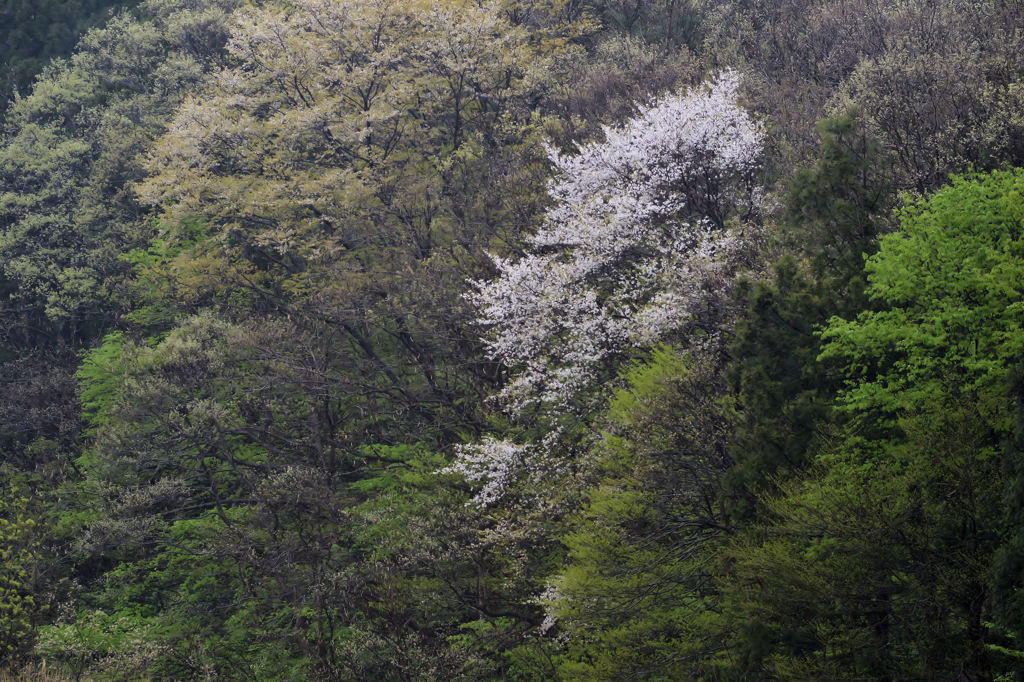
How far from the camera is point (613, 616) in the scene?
63.7 feet

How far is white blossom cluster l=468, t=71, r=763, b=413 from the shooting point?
71.7ft

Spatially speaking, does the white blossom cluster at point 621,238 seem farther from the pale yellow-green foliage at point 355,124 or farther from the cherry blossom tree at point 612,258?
the pale yellow-green foliage at point 355,124

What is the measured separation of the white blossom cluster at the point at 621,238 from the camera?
21859 mm

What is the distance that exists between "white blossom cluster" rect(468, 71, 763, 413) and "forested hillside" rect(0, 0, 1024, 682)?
11cm

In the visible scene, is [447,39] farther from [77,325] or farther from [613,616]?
[77,325]

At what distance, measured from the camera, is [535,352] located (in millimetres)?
22969

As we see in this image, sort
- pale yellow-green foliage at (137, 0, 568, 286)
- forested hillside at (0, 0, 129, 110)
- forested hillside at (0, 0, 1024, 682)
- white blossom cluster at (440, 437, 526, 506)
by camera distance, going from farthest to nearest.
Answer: forested hillside at (0, 0, 129, 110), pale yellow-green foliage at (137, 0, 568, 286), white blossom cluster at (440, 437, 526, 506), forested hillside at (0, 0, 1024, 682)

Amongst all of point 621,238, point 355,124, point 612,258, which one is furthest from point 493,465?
point 355,124

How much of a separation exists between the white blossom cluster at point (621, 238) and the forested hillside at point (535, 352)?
110 mm

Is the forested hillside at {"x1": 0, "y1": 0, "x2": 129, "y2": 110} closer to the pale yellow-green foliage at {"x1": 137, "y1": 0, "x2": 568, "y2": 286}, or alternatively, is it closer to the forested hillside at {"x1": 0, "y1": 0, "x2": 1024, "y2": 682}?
the forested hillside at {"x1": 0, "y1": 0, "x2": 1024, "y2": 682}

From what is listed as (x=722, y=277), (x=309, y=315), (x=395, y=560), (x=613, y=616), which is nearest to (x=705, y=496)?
(x=613, y=616)

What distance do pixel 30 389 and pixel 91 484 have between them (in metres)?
10.9

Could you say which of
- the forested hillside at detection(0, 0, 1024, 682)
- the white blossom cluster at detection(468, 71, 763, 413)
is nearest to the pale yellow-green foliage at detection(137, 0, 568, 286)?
the forested hillside at detection(0, 0, 1024, 682)

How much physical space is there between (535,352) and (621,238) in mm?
3185
